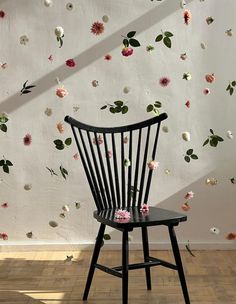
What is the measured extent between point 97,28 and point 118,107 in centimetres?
57

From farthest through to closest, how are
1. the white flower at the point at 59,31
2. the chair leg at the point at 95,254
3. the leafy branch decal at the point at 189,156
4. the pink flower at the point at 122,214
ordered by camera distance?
the leafy branch decal at the point at 189,156 < the white flower at the point at 59,31 < the chair leg at the point at 95,254 < the pink flower at the point at 122,214

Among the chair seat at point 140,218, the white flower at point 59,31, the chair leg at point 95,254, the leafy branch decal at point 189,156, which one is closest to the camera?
the chair seat at point 140,218

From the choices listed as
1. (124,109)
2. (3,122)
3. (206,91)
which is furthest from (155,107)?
(3,122)

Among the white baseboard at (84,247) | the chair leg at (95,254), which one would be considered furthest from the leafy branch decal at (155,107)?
the chair leg at (95,254)

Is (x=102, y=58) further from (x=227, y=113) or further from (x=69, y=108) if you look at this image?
(x=227, y=113)

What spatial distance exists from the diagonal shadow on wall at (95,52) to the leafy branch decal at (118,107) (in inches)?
13.0

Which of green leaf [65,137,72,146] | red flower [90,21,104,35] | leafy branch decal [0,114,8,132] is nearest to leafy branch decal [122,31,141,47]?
red flower [90,21,104,35]

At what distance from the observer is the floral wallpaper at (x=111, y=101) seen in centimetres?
418

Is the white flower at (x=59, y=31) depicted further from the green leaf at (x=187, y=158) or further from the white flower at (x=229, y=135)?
the white flower at (x=229, y=135)

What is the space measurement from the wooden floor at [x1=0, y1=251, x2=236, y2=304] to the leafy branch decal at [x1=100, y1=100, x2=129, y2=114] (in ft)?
3.28

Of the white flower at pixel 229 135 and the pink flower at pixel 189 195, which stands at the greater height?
the white flower at pixel 229 135

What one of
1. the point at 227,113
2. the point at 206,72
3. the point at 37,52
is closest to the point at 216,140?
the point at 227,113

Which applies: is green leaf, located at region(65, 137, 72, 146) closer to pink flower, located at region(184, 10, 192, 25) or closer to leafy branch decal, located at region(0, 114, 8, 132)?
leafy branch decal, located at region(0, 114, 8, 132)

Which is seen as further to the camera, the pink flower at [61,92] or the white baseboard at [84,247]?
the white baseboard at [84,247]
